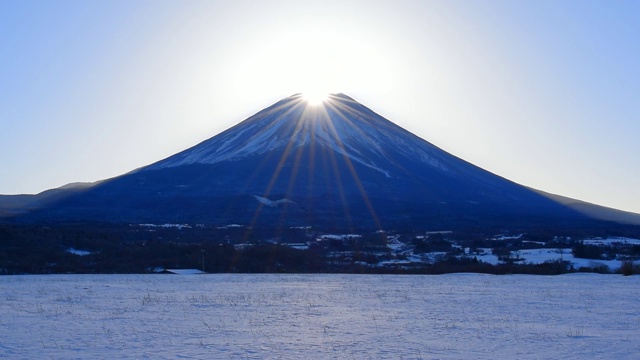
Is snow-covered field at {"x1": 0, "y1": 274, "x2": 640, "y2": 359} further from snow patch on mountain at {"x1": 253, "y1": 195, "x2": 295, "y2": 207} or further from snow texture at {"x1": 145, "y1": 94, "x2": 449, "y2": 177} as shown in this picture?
snow texture at {"x1": 145, "y1": 94, "x2": 449, "y2": 177}

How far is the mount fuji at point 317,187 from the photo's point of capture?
8644 cm

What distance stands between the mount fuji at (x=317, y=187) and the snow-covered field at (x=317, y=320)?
178 feet

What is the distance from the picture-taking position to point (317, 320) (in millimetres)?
14922

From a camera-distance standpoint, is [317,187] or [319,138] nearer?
[317,187]

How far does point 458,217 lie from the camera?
8700 centimetres

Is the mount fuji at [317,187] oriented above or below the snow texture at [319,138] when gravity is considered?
below

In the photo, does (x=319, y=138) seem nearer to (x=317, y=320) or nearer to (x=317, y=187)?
(x=317, y=187)

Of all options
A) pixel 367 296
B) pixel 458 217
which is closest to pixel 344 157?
pixel 458 217

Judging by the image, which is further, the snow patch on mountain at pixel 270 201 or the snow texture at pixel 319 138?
the snow texture at pixel 319 138

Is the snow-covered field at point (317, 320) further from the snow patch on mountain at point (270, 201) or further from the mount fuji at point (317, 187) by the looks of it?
the snow patch on mountain at point (270, 201)

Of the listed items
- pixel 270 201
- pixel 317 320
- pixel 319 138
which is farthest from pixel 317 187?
pixel 317 320

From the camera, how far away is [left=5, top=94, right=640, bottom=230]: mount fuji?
86.4 meters

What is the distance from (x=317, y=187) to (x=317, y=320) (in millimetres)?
89719

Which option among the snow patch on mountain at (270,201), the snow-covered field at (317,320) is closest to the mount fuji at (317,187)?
the snow patch on mountain at (270,201)
